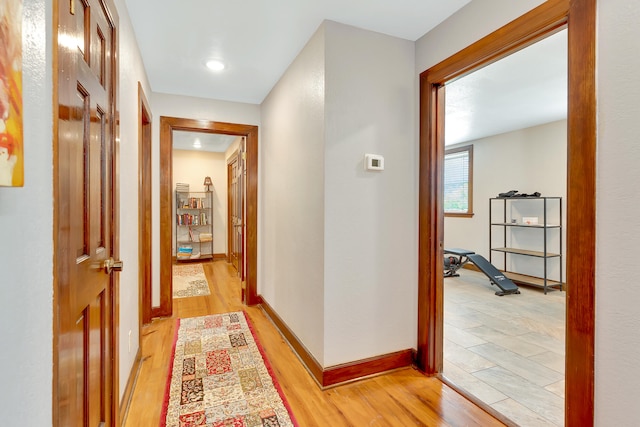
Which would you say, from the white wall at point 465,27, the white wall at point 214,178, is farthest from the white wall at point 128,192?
the white wall at point 214,178

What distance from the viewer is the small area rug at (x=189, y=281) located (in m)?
4.24

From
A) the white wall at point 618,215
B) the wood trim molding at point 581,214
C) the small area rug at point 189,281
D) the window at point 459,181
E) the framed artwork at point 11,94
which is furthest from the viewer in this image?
the window at point 459,181

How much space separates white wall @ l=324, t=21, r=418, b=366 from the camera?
209 cm

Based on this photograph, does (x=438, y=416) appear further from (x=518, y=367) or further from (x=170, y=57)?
(x=170, y=57)

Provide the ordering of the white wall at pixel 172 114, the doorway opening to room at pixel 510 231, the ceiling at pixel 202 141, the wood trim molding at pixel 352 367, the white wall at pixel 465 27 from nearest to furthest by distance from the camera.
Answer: the white wall at pixel 465 27 → the wood trim molding at pixel 352 367 → the doorway opening to room at pixel 510 231 → the white wall at pixel 172 114 → the ceiling at pixel 202 141

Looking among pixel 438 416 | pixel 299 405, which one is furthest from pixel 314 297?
pixel 438 416

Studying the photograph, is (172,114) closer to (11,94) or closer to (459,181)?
(11,94)

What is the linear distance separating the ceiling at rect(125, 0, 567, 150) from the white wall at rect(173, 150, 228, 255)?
3.58 m

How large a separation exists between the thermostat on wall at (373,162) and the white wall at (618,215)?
1171mm

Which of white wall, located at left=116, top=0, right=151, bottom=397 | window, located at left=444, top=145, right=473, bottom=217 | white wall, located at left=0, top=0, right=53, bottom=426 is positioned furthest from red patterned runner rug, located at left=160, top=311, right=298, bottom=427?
window, located at left=444, top=145, right=473, bottom=217

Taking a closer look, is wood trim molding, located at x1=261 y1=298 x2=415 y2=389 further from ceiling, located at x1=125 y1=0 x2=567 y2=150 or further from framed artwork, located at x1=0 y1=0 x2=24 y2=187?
ceiling, located at x1=125 y1=0 x2=567 y2=150

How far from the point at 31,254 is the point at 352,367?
194cm

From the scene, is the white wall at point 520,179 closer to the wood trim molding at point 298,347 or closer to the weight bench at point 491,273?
the weight bench at point 491,273

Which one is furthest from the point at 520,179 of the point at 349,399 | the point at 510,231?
the point at 349,399
